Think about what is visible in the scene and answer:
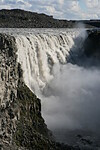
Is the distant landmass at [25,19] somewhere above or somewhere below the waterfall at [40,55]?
above

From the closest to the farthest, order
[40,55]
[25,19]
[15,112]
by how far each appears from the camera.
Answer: [15,112] < [40,55] < [25,19]

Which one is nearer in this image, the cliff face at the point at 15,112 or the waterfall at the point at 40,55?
the cliff face at the point at 15,112

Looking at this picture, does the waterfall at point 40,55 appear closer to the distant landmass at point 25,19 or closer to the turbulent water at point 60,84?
the turbulent water at point 60,84

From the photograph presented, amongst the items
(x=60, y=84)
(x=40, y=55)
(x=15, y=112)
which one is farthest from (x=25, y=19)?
(x=15, y=112)

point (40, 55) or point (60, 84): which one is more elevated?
point (40, 55)

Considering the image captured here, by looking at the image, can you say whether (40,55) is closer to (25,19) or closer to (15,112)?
(15,112)

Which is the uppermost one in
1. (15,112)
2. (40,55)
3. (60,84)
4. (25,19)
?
(25,19)

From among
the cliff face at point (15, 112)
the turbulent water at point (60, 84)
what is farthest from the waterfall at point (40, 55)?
the cliff face at point (15, 112)

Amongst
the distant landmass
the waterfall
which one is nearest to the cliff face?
the waterfall

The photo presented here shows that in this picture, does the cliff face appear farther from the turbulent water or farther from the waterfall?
the waterfall
